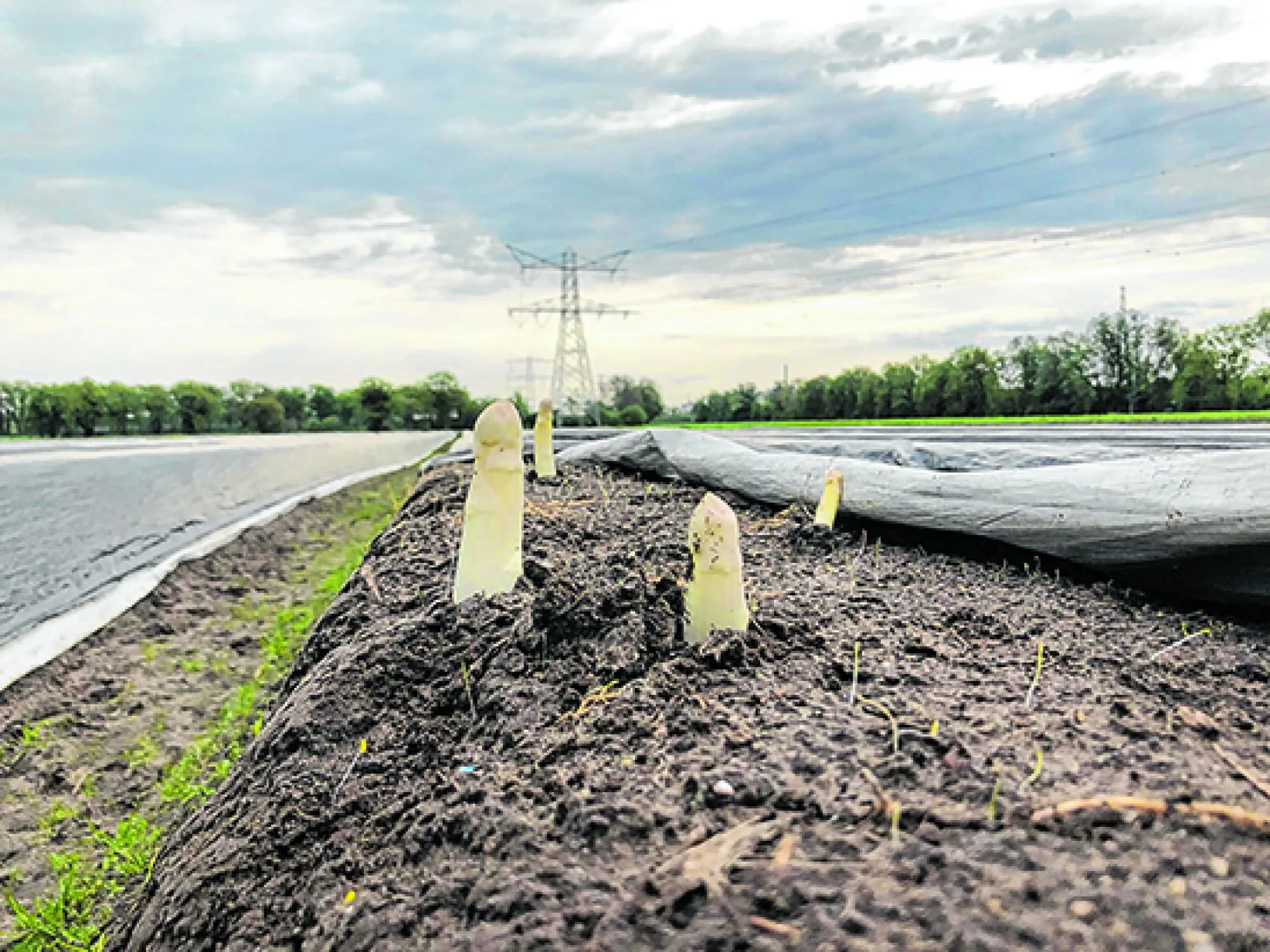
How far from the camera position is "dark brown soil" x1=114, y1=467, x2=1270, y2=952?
88cm

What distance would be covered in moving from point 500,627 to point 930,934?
116cm

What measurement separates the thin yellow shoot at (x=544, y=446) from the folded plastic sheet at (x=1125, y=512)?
1.46 m

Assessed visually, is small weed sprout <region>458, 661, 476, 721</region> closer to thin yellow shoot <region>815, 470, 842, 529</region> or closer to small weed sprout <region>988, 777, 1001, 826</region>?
small weed sprout <region>988, 777, 1001, 826</region>

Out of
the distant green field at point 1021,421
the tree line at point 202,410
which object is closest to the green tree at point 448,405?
the tree line at point 202,410

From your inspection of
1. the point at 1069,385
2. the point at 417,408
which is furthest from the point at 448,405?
the point at 1069,385

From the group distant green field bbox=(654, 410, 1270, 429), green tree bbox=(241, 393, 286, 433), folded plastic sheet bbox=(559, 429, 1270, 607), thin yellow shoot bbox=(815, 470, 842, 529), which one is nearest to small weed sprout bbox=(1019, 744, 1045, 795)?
folded plastic sheet bbox=(559, 429, 1270, 607)

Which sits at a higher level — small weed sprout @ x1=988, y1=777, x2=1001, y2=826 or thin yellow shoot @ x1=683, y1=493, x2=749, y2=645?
thin yellow shoot @ x1=683, y1=493, x2=749, y2=645

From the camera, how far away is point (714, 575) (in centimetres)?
157

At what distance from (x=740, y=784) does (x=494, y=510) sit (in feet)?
3.41

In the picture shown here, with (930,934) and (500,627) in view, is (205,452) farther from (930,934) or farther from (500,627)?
(930,934)

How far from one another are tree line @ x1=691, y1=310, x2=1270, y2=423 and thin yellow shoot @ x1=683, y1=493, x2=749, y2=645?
2668 cm

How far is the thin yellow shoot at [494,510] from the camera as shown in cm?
190

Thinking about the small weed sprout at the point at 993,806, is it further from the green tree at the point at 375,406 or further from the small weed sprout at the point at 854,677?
the green tree at the point at 375,406

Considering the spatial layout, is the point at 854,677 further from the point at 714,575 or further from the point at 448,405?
the point at 448,405
